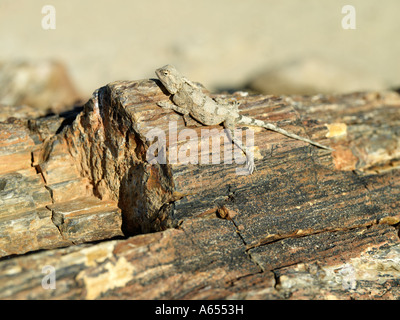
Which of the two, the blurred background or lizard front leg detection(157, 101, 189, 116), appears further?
the blurred background

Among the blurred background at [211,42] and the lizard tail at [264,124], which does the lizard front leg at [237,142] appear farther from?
the blurred background at [211,42]

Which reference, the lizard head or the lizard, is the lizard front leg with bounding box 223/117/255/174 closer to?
the lizard

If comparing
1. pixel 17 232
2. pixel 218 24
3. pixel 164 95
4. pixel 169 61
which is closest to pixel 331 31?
pixel 218 24

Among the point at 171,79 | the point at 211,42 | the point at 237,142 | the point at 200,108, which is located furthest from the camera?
the point at 211,42

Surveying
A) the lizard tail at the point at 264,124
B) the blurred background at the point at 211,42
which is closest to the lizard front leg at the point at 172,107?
the lizard tail at the point at 264,124

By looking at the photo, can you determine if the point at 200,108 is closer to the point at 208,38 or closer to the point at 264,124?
the point at 264,124

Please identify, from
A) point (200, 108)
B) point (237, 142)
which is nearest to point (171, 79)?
point (200, 108)

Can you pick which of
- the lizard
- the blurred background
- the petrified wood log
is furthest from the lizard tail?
the blurred background
